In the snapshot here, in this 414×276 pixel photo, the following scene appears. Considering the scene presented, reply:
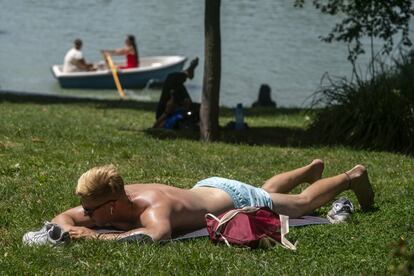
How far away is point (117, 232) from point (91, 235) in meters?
0.19

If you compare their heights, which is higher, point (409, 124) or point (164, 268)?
point (164, 268)

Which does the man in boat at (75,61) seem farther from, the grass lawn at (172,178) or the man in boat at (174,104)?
the man in boat at (174,104)

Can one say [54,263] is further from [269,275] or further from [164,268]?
[269,275]

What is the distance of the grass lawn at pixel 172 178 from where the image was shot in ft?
16.8

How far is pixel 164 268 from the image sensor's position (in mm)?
4984

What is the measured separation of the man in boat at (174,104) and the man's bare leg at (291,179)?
535 cm

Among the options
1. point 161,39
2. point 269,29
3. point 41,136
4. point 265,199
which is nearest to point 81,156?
point 41,136

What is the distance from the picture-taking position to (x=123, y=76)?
23750 mm

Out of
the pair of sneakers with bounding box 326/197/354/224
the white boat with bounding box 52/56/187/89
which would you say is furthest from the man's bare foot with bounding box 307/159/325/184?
the white boat with bounding box 52/56/187/89

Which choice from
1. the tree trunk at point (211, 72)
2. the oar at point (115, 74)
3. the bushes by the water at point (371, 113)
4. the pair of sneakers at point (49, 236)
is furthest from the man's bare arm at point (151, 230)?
the oar at point (115, 74)

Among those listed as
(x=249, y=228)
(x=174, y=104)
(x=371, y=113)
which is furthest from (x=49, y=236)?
(x=174, y=104)

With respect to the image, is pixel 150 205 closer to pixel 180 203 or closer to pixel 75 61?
pixel 180 203

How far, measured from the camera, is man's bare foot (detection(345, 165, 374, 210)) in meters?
6.84

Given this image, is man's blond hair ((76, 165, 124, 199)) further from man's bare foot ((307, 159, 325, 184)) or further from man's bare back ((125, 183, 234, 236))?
man's bare foot ((307, 159, 325, 184))
